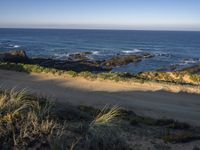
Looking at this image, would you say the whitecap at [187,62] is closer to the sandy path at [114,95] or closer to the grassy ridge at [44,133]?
the sandy path at [114,95]

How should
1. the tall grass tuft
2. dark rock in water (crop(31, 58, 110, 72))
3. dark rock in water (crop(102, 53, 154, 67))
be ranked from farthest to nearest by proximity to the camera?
1. dark rock in water (crop(102, 53, 154, 67))
2. dark rock in water (crop(31, 58, 110, 72))
3. the tall grass tuft

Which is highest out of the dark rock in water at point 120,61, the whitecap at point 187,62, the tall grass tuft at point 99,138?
the tall grass tuft at point 99,138

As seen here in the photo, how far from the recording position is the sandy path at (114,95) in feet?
58.2

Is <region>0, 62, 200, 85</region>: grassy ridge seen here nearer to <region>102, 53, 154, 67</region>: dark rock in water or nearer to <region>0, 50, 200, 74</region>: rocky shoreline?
<region>0, 50, 200, 74</region>: rocky shoreline

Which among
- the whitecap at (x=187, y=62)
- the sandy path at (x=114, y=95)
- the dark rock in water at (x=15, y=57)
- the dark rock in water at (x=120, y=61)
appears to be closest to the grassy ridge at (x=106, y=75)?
the sandy path at (x=114, y=95)

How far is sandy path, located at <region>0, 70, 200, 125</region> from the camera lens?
17.7m

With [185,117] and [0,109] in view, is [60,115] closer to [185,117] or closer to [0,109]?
[0,109]

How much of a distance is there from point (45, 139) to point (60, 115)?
11.5ft

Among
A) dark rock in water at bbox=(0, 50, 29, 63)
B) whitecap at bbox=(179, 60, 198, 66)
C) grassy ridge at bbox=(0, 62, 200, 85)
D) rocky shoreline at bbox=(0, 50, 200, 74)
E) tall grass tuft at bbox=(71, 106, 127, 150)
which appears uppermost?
tall grass tuft at bbox=(71, 106, 127, 150)

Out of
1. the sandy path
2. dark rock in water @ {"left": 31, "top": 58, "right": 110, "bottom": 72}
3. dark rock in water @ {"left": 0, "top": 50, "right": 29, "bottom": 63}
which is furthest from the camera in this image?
dark rock in water @ {"left": 31, "top": 58, "right": 110, "bottom": 72}

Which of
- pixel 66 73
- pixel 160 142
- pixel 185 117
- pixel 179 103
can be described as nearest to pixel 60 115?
pixel 160 142

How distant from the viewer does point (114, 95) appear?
68.3 ft

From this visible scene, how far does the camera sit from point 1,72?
27156 millimetres

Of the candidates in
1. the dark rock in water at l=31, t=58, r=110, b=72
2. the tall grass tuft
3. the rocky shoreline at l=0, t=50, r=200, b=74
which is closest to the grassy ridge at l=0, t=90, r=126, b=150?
the tall grass tuft
